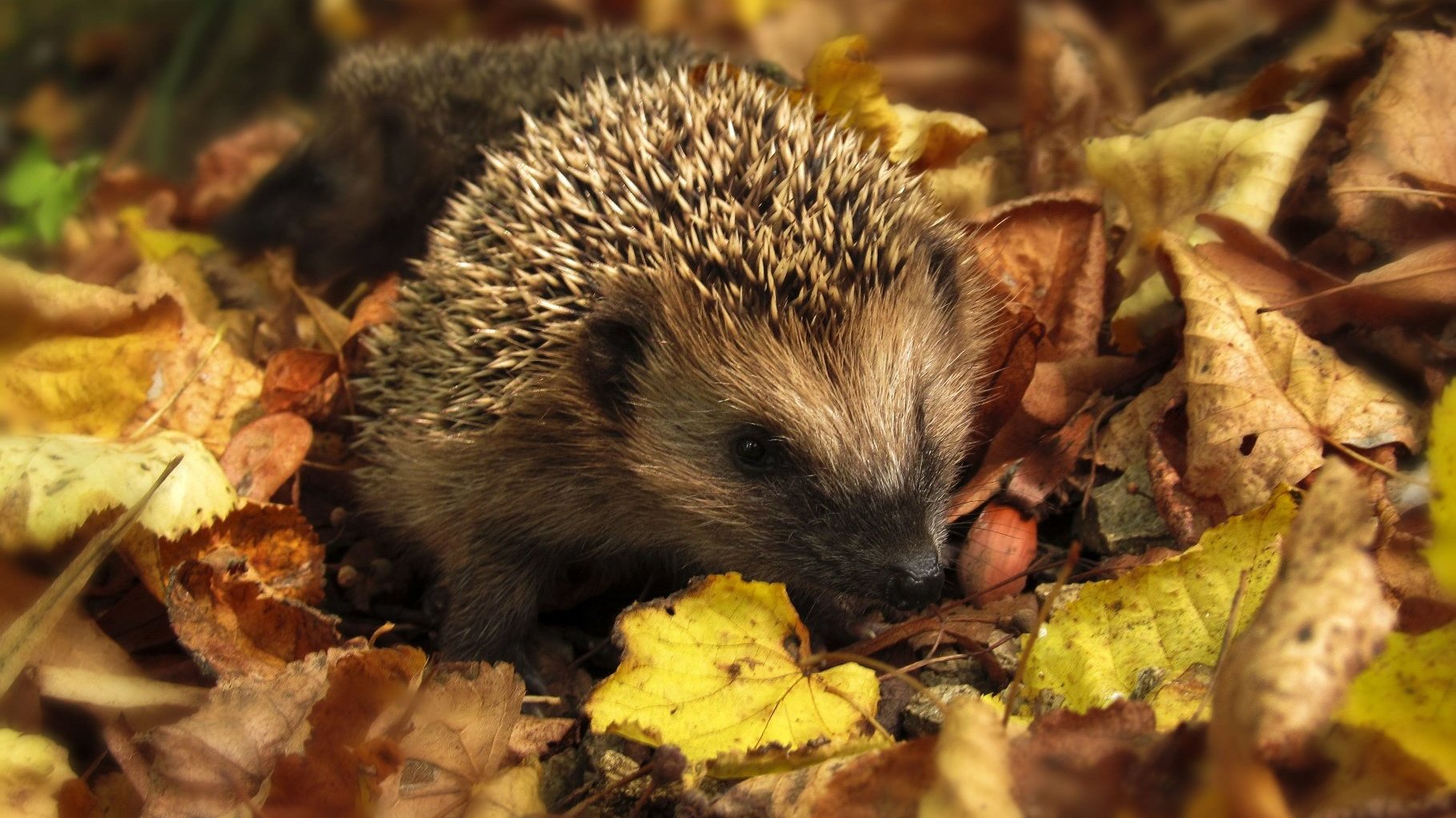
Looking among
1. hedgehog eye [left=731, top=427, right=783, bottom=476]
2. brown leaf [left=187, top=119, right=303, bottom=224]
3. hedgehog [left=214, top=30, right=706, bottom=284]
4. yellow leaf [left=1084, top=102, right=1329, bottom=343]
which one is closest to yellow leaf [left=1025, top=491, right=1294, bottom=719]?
hedgehog eye [left=731, top=427, right=783, bottom=476]

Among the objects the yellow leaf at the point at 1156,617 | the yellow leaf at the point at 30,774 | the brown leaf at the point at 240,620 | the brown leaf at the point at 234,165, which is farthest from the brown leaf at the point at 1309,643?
the brown leaf at the point at 234,165

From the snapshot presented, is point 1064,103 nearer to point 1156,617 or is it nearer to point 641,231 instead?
point 641,231

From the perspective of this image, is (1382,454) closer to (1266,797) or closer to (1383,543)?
(1383,543)

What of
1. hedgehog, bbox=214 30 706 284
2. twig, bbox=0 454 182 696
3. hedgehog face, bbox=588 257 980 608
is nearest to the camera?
twig, bbox=0 454 182 696

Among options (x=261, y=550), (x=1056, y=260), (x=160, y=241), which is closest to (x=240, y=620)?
(x=261, y=550)

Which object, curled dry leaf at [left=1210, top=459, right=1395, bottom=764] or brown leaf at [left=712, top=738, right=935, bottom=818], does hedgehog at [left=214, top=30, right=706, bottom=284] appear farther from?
curled dry leaf at [left=1210, top=459, right=1395, bottom=764]

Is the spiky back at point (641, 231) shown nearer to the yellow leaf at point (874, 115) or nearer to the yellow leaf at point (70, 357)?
the yellow leaf at point (874, 115)
